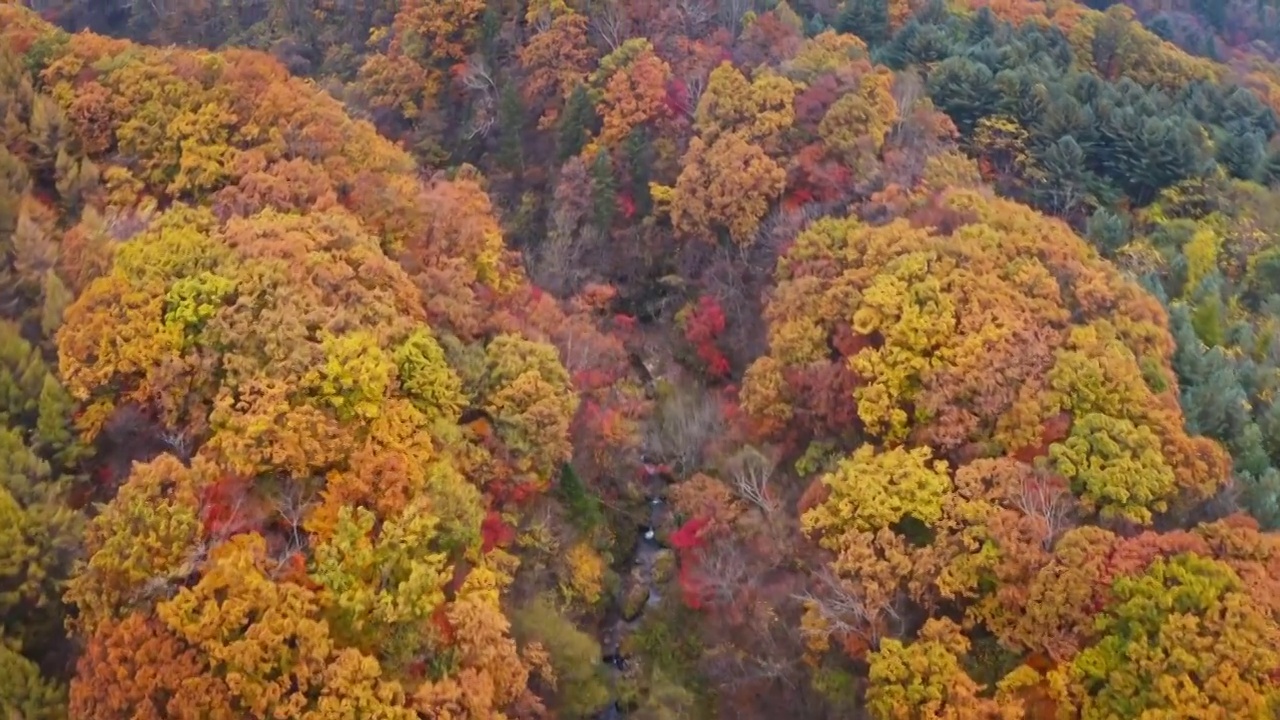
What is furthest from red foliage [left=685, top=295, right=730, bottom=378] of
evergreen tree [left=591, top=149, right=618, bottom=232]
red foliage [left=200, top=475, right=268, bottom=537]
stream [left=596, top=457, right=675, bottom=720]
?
red foliage [left=200, top=475, right=268, bottom=537]

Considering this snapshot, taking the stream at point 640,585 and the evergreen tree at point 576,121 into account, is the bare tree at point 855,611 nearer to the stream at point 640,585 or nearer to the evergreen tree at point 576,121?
the stream at point 640,585

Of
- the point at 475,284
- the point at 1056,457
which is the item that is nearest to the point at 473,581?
the point at 475,284

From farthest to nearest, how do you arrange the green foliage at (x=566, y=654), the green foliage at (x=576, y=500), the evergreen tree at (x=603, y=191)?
1. the evergreen tree at (x=603, y=191)
2. the green foliage at (x=576, y=500)
3. the green foliage at (x=566, y=654)

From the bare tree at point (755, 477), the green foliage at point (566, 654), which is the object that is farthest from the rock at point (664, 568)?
the green foliage at point (566, 654)

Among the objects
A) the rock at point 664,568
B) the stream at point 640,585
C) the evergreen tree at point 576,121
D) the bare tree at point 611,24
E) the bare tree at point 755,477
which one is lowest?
Answer: the stream at point 640,585

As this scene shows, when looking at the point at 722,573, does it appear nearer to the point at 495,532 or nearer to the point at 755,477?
the point at 755,477

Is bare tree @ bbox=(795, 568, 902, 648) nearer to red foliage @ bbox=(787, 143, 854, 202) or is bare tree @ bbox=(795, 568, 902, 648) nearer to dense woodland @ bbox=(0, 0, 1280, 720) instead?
dense woodland @ bbox=(0, 0, 1280, 720)

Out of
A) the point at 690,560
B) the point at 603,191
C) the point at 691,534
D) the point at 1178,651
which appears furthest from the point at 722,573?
the point at 603,191
